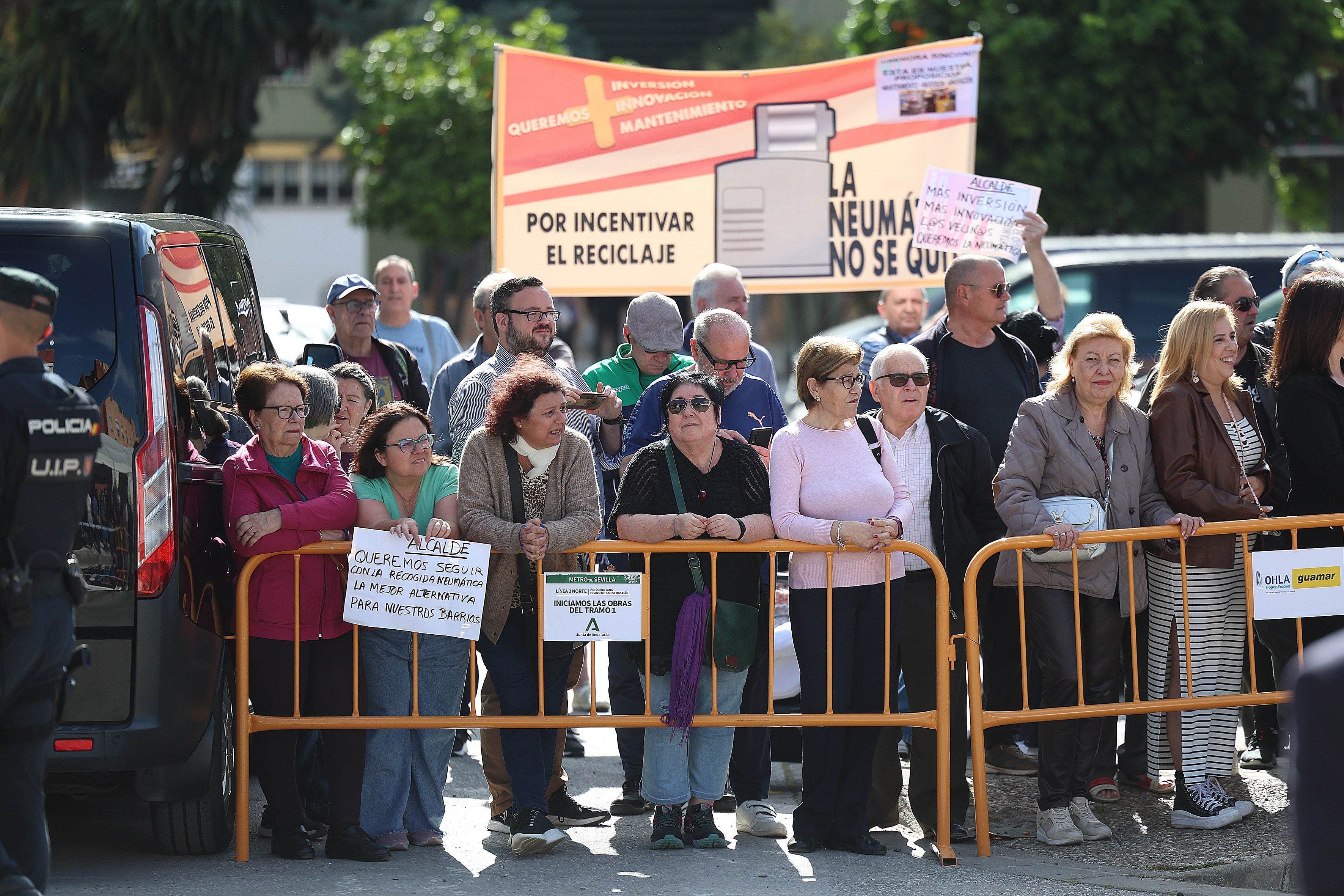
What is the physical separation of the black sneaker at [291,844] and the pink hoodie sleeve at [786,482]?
1.97 m

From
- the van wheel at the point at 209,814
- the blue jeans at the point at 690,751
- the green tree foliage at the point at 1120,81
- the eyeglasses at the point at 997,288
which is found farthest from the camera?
the green tree foliage at the point at 1120,81

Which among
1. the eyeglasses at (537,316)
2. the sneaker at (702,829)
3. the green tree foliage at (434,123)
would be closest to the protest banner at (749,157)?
the eyeglasses at (537,316)

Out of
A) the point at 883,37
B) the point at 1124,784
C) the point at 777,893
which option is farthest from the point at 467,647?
the point at 883,37

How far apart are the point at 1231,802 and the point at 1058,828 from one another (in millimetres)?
738

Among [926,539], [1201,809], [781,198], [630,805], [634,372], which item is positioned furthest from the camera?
[781,198]

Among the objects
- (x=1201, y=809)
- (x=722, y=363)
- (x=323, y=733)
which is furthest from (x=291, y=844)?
(x=1201, y=809)

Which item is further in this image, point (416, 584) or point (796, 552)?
point (796, 552)

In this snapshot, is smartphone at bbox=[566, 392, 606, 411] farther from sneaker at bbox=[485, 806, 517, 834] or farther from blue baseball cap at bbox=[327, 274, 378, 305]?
blue baseball cap at bbox=[327, 274, 378, 305]

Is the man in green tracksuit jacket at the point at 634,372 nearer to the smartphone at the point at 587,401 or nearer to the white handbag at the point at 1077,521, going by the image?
the smartphone at the point at 587,401

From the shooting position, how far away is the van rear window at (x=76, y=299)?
15.2 feet

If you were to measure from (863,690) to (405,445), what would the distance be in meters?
1.85

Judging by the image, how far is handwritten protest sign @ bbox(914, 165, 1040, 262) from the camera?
753cm

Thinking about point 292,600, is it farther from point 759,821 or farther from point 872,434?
point 872,434

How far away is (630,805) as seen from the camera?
19.7ft
